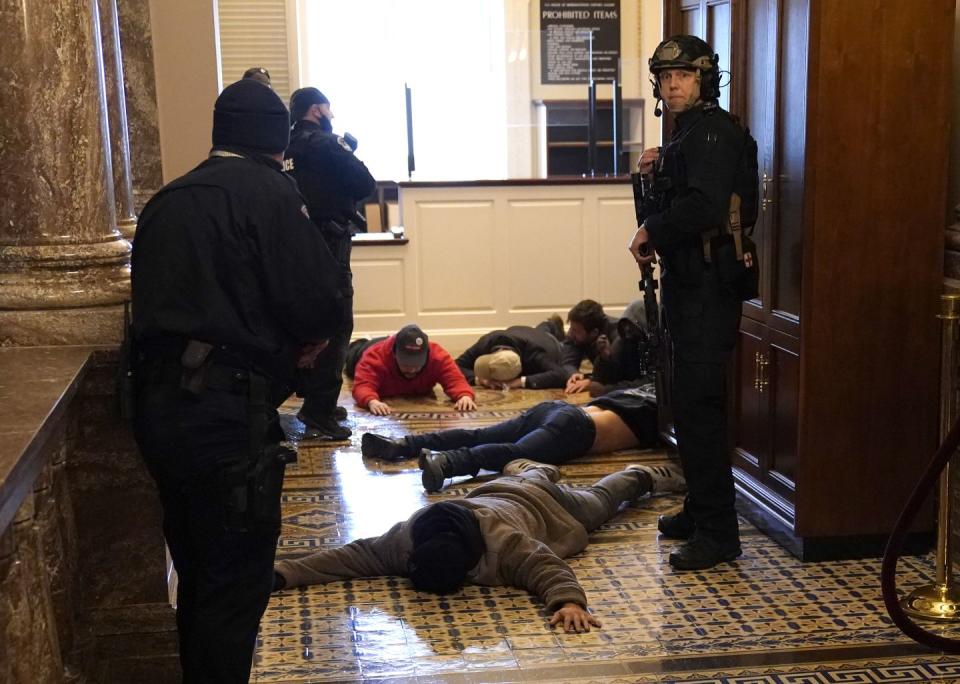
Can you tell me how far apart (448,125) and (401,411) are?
600 cm

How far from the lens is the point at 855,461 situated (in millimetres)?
3920

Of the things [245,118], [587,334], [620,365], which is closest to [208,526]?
[245,118]

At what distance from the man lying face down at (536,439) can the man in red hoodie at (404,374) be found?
905 millimetres

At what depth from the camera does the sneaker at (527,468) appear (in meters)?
4.36

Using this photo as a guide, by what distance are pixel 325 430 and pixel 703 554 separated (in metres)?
2.36

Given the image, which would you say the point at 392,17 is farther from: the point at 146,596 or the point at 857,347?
the point at 146,596

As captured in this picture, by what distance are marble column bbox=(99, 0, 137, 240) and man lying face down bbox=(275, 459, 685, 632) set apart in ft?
3.96

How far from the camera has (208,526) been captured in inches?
101

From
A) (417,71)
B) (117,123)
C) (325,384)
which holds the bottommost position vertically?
(325,384)

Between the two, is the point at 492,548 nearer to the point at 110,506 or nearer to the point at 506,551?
the point at 506,551

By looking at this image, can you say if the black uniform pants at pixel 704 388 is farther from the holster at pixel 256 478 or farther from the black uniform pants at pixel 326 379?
the black uniform pants at pixel 326 379

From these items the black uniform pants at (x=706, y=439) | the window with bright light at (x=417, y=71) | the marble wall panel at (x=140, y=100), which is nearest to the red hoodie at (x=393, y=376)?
the marble wall panel at (x=140, y=100)

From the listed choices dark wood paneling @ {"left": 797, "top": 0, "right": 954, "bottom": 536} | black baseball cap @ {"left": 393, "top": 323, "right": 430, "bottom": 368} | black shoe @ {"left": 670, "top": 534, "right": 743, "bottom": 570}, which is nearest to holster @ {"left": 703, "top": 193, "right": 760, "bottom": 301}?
dark wood paneling @ {"left": 797, "top": 0, "right": 954, "bottom": 536}

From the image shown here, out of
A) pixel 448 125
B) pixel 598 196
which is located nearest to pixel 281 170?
pixel 598 196
